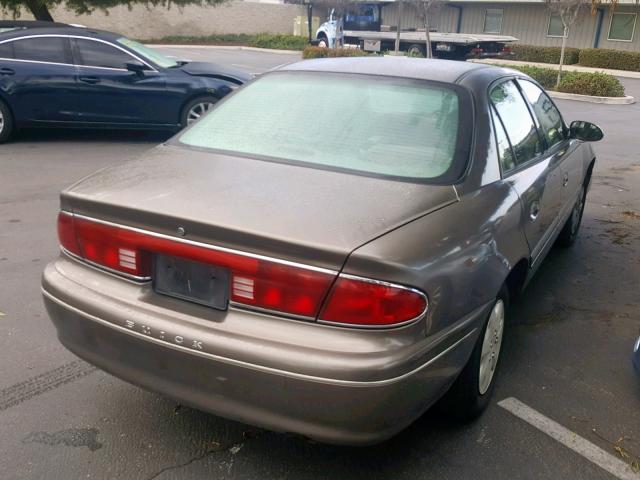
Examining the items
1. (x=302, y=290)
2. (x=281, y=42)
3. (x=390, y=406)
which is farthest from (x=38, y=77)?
(x=281, y=42)

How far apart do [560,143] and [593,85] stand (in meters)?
15.2

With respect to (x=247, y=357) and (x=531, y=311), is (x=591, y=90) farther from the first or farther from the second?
(x=247, y=357)

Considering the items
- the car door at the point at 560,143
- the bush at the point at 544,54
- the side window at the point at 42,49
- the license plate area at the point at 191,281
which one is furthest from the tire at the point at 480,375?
the bush at the point at 544,54

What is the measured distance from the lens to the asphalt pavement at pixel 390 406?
2646mm

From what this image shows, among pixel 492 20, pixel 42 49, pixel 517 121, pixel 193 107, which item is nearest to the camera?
pixel 517 121

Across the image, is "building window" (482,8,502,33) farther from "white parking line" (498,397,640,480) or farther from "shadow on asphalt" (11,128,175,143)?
"white parking line" (498,397,640,480)

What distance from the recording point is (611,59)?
28078mm

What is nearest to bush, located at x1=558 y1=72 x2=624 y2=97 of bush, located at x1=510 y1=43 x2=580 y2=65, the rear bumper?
bush, located at x1=510 y1=43 x2=580 y2=65

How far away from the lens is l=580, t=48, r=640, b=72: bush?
27531 millimetres

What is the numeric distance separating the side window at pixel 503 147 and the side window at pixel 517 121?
7cm

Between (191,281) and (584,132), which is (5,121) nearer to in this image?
(584,132)

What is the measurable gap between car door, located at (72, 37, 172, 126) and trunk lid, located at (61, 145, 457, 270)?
6.31m

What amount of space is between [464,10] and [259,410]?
3922cm

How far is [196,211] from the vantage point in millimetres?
2377
